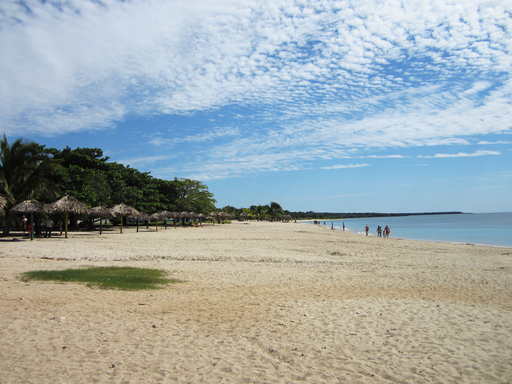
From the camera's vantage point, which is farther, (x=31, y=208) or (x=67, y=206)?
(x=67, y=206)

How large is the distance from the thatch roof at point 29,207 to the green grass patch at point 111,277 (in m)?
11.6

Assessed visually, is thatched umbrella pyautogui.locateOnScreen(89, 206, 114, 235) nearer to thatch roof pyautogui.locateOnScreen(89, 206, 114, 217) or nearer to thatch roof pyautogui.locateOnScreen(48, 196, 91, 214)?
thatch roof pyautogui.locateOnScreen(89, 206, 114, 217)

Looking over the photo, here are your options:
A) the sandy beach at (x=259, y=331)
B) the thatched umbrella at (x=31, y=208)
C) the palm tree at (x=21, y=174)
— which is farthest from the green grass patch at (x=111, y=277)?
the palm tree at (x=21, y=174)

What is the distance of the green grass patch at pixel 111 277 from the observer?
8.06m

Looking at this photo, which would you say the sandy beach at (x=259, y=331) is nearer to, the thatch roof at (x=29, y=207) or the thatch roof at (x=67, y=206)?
the thatch roof at (x=29, y=207)

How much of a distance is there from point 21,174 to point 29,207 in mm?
2983

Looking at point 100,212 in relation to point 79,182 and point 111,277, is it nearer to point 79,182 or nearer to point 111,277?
point 79,182

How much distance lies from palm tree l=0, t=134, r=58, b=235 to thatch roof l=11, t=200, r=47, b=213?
1180 mm

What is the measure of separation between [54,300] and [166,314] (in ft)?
7.24

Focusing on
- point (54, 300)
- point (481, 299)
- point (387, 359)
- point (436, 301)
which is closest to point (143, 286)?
point (54, 300)

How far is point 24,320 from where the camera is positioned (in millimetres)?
5344

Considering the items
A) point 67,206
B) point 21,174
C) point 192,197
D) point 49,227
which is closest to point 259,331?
point 67,206

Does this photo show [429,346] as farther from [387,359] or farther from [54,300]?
[54,300]

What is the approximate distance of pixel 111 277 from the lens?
8867 millimetres
